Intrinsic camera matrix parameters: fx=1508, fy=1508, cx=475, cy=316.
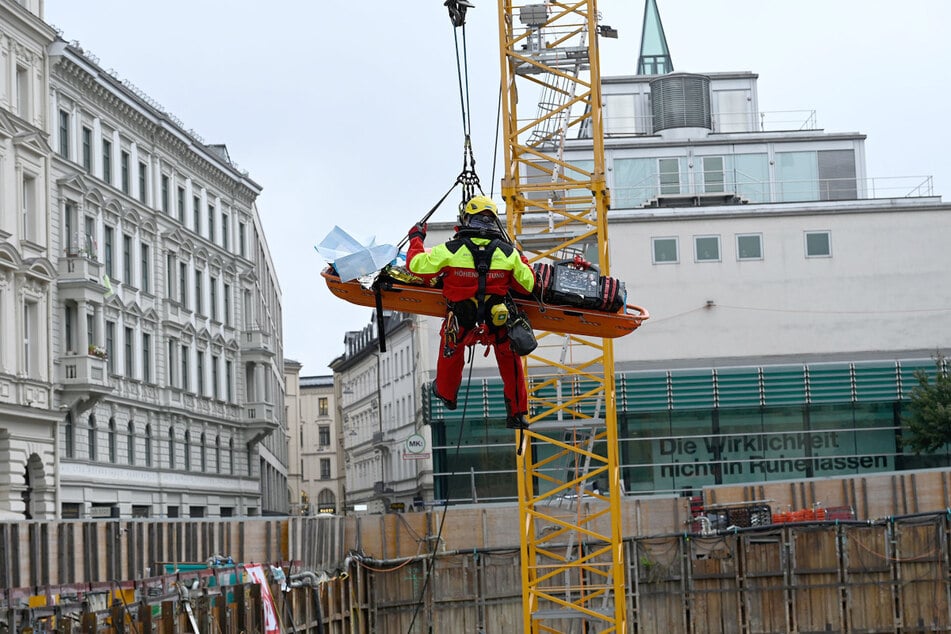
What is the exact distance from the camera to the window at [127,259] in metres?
56.9

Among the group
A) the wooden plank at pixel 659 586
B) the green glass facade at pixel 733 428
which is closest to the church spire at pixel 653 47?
the green glass facade at pixel 733 428

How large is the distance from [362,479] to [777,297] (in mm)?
62098

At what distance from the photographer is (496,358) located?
16469mm

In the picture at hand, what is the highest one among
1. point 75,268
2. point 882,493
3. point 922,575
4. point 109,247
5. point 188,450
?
point 109,247

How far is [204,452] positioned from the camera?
66.2m

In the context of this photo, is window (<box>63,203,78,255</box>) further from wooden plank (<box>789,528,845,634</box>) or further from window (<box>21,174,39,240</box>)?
wooden plank (<box>789,528,845,634</box>)

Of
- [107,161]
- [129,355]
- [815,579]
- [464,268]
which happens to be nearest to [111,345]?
[129,355]

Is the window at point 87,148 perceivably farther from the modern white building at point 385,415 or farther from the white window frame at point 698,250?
the white window frame at point 698,250

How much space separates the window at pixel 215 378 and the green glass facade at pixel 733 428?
20155mm

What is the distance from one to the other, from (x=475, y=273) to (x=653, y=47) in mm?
61776

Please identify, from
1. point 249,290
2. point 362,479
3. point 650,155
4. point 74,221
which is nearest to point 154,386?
point 74,221

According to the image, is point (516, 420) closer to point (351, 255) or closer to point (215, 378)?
point (351, 255)

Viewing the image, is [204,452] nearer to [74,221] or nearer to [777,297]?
[74,221]

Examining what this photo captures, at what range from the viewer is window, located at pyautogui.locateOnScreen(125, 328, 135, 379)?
57.0 m
